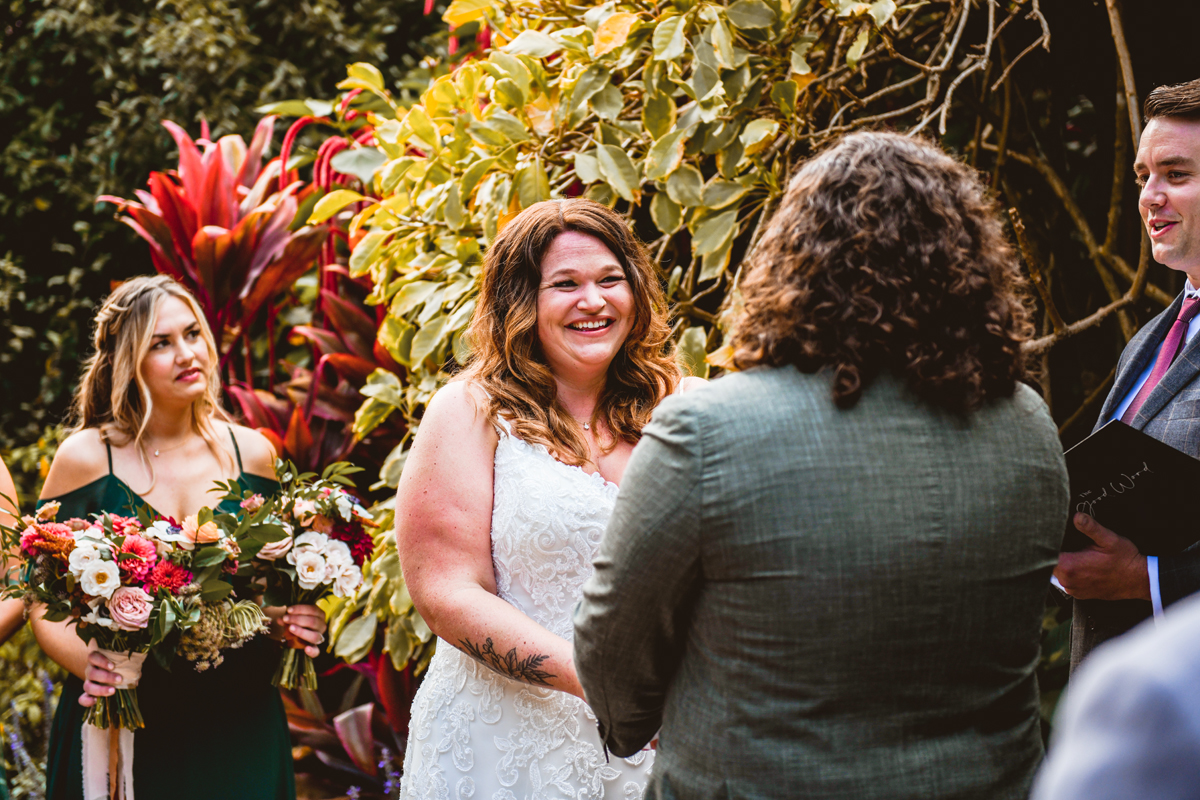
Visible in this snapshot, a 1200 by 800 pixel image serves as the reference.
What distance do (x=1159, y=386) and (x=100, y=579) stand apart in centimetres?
218

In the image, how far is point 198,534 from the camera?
85.0 inches

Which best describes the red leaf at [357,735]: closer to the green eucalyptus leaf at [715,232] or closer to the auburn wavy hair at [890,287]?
the green eucalyptus leaf at [715,232]

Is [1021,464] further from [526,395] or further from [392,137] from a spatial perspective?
[392,137]

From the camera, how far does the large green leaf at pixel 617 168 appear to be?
7.55 ft

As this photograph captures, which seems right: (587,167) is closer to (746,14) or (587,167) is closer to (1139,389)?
(746,14)

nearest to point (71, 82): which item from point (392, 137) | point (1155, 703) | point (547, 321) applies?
point (392, 137)

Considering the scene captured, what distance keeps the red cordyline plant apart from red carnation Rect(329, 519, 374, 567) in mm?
1705

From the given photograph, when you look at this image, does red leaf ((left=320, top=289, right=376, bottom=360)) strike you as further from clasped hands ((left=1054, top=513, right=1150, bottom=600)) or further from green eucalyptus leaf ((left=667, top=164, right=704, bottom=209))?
clasped hands ((left=1054, top=513, right=1150, bottom=600))

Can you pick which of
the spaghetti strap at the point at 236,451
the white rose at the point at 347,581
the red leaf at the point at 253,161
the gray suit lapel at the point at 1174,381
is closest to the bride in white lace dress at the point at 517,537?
the white rose at the point at 347,581

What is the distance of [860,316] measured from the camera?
3.47ft

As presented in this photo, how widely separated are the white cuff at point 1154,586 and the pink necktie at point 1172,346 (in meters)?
0.28

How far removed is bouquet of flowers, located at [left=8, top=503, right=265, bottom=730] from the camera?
2053 mm

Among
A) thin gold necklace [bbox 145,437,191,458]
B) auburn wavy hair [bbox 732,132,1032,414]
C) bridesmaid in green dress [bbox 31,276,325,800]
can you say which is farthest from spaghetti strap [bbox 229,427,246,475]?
auburn wavy hair [bbox 732,132,1032,414]

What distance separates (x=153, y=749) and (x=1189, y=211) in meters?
2.61
